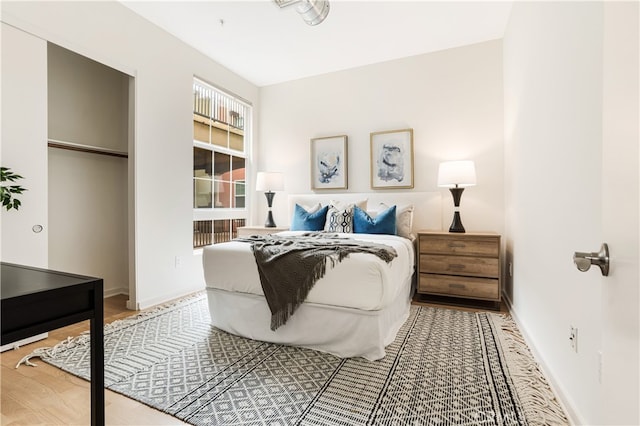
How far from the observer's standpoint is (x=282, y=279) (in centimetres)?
207

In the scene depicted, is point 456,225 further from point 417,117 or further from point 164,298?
point 164,298

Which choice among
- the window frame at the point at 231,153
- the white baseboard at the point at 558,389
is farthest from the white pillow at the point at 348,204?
the white baseboard at the point at 558,389

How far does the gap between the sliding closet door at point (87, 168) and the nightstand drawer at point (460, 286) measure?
133 inches

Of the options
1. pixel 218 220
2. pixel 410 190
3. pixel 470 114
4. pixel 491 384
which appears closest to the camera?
pixel 491 384

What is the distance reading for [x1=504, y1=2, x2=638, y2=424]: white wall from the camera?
94cm

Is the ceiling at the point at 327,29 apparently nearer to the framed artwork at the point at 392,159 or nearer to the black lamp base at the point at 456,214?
the framed artwork at the point at 392,159

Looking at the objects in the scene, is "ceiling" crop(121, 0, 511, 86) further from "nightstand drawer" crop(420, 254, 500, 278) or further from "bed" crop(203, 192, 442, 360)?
"nightstand drawer" crop(420, 254, 500, 278)

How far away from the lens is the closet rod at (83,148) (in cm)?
285

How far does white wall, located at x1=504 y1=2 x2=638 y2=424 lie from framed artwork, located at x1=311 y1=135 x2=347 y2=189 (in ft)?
6.86

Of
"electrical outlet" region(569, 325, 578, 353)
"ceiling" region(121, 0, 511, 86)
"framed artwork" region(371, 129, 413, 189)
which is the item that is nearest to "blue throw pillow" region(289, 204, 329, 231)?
"framed artwork" region(371, 129, 413, 189)

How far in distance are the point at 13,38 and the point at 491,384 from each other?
12.2ft

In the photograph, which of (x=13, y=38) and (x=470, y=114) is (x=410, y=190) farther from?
(x=13, y=38)

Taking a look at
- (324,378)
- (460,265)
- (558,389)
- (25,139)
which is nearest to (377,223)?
(460,265)

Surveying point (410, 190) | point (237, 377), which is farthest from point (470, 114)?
point (237, 377)
